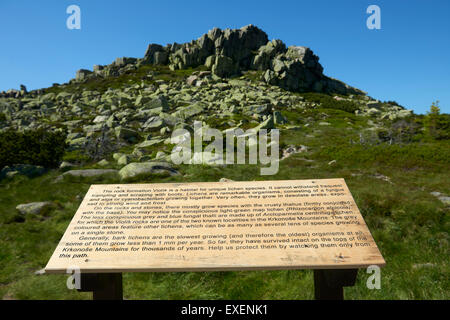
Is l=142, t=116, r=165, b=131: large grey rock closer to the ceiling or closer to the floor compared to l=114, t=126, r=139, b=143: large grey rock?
closer to the ceiling

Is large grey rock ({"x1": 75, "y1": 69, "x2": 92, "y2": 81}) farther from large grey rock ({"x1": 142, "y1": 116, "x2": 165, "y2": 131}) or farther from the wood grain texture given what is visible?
the wood grain texture

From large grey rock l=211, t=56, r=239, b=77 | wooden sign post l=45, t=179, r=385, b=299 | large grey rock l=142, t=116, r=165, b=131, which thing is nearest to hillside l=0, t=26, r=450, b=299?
large grey rock l=142, t=116, r=165, b=131

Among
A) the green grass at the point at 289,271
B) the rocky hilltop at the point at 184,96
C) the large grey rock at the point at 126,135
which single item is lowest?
the green grass at the point at 289,271

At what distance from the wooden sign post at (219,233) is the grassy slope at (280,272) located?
1.66 metres

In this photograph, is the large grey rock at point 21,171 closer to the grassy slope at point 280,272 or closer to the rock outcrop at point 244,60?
the grassy slope at point 280,272

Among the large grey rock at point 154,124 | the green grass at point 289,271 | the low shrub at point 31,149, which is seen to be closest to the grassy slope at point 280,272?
the green grass at point 289,271

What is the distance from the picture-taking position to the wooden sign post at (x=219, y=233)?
11.7 feet

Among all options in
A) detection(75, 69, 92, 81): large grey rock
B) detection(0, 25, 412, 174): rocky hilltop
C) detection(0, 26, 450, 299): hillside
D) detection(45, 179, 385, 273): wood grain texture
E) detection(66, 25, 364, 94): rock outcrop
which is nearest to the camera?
detection(45, 179, 385, 273): wood grain texture

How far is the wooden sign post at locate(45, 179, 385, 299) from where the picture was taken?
3.58 metres

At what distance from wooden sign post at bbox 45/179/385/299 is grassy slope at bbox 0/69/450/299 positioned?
1.66m

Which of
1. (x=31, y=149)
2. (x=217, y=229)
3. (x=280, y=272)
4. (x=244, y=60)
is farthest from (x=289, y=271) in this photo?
(x=244, y=60)

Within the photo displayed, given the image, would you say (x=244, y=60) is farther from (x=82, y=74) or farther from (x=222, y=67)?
(x=82, y=74)

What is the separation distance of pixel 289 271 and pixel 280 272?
8.2 inches
